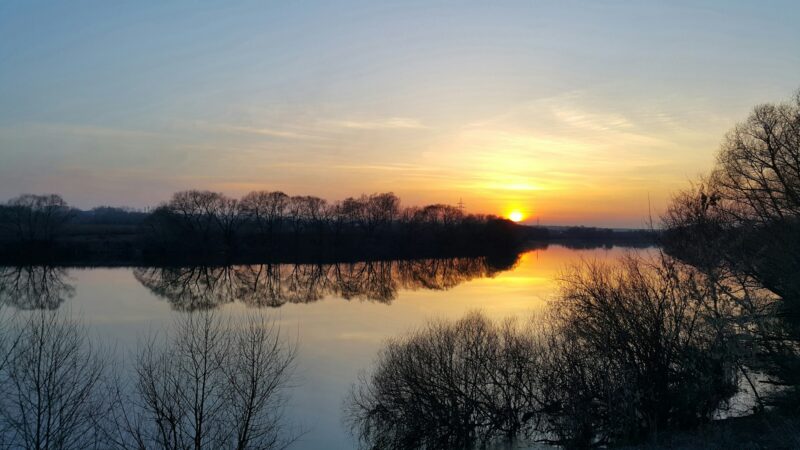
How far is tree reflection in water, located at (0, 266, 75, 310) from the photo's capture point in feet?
87.8

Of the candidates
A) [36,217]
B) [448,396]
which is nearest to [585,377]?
[448,396]

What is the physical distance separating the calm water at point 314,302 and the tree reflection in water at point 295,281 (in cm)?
7

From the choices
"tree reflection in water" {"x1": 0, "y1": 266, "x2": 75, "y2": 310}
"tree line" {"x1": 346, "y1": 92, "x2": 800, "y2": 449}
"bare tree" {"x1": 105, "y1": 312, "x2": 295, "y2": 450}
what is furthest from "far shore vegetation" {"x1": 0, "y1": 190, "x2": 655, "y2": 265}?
"bare tree" {"x1": 105, "y1": 312, "x2": 295, "y2": 450}

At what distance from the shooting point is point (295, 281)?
4281cm

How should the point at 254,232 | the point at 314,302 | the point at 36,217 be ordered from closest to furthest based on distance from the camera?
1. the point at 314,302
2. the point at 36,217
3. the point at 254,232

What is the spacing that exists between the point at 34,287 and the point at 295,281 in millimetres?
16352

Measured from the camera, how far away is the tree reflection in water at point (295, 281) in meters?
32.6

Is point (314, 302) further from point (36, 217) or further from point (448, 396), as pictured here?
point (36, 217)

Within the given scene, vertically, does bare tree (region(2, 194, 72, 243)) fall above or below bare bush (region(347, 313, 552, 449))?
above

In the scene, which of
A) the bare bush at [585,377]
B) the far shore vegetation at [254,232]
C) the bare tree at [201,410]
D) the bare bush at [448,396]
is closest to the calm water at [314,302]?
the bare bush at [448,396]

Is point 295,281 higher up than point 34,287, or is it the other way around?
point 34,287

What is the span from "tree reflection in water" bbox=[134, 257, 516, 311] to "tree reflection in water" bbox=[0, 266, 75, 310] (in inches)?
190

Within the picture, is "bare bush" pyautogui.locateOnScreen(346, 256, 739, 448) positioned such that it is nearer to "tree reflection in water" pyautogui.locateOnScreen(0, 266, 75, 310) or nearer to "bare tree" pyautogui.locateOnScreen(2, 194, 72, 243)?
"tree reflection in water" pyautogui.locateOnScreen(0, 266, 75, 310)

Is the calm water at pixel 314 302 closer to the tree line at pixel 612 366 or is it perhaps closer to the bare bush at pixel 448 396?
the bare bush at pixel 448 396
